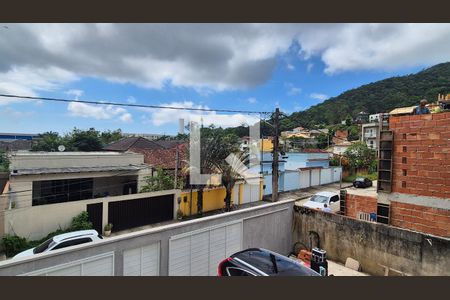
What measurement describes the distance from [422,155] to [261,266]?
5.74 meters

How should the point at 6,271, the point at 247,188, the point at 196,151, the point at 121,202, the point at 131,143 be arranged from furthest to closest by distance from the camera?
the point at 131,143
the point at 247,188
the point at 196,151
the point at 121,202
the point at 6,271

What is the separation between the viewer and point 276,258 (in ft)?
18.2

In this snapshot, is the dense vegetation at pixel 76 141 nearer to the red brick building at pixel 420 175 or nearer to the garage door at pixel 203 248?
the garage door at pixel 203 248

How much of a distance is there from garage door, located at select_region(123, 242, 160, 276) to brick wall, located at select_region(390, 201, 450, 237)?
715 centimetres

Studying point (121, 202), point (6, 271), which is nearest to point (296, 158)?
point (121, 202)

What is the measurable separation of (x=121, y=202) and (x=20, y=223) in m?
3.71

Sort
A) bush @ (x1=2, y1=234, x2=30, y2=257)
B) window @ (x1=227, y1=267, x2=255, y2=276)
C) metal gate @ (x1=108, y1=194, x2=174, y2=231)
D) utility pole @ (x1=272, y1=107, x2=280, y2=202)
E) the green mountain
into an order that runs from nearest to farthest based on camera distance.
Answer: window @ (x1=227, y1=267, x2=255, y2=276)
bush @ (x1=2, y1=234, x2=30, y2=257)
metal gate @ (x1=108, y1=194, x2=174, y2=231)
utility pole @ (x1=272, y1=107, x2=280, y2=202)
the green mountain

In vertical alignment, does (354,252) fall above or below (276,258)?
below

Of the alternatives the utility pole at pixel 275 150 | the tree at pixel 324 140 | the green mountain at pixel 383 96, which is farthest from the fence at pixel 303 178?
the tree at pixel 324 140

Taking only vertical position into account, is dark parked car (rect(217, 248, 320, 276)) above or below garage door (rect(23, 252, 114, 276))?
below

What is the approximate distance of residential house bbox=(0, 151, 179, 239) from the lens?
1018 centimetres

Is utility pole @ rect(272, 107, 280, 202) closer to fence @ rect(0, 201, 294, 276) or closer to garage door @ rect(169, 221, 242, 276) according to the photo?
fence @ rect(0, 201, 294, 276)

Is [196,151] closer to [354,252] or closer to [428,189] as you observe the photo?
[354,252]

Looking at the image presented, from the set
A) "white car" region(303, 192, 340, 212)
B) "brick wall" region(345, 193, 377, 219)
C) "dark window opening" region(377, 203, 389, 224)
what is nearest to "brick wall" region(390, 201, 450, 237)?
"dark window opening" region(377, 203, 389, 224)
